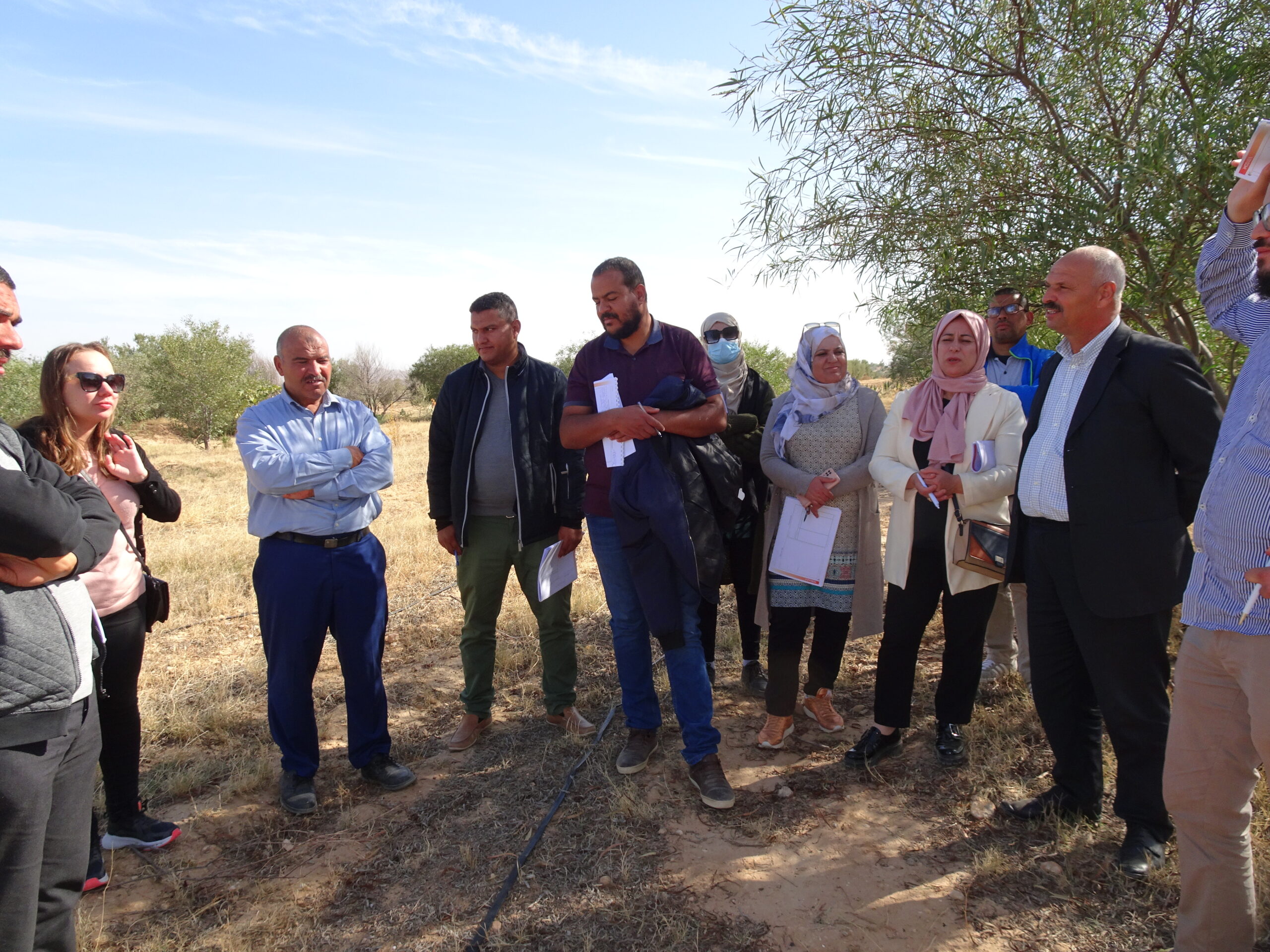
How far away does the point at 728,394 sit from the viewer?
15.2 feet

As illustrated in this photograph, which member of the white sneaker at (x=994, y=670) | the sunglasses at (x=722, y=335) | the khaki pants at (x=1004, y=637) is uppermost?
the sunglasses at (x=722, y=335)

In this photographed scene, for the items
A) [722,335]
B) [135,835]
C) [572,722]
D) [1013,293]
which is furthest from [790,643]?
[135,835]

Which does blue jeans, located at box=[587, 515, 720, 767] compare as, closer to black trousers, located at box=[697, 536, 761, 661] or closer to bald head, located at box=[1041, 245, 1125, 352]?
black trousers, located at box=[697, 536, 761, 661]

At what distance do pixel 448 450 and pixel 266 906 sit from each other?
7.48 ft

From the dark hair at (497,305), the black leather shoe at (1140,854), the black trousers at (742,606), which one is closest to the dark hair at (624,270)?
the dark hair at (497,305)

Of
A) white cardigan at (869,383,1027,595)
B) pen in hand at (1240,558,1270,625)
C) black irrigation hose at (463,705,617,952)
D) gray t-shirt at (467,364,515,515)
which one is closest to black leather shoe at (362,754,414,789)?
black irrigation hose at (463,705,617,952)

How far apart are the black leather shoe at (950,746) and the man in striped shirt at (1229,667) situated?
1.31 metres

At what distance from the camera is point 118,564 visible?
316 cm

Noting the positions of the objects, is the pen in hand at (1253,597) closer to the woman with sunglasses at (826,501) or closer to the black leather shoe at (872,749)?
the woman with sunglasses at (826,501)

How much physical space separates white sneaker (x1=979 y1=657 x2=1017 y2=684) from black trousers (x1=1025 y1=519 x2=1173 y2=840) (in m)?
1.41

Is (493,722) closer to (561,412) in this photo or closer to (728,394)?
(561,412)

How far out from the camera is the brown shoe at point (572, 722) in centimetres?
428

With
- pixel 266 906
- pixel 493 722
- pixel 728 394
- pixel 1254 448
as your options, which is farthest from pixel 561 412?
pixel 1254 448

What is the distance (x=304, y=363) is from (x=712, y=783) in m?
2.78
